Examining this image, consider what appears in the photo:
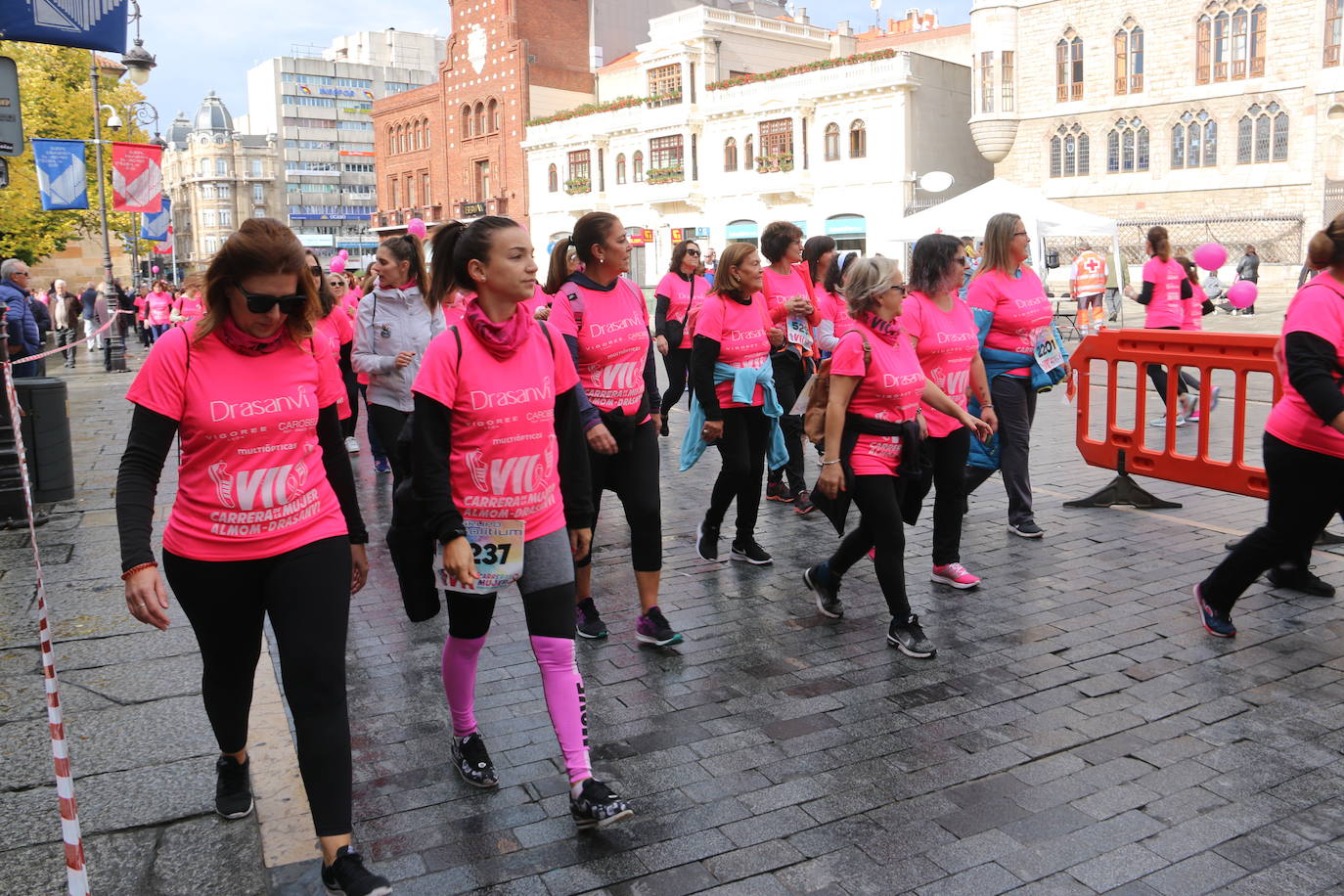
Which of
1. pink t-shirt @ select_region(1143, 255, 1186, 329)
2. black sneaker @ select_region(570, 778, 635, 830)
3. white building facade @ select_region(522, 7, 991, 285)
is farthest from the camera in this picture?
white building facade @ select_region(522, 7, 991, 285)

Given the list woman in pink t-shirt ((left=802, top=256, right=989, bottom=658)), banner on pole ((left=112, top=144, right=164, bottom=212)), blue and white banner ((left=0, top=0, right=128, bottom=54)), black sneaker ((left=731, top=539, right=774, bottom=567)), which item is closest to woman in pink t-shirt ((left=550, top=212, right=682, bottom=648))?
woman in pink t-shirt ((left=802, top=256, right=989, bottom=658))

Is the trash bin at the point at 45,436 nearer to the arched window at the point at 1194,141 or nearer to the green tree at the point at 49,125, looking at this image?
the green tree at the point at 49,125

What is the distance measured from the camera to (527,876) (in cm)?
315

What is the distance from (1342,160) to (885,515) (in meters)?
39.3

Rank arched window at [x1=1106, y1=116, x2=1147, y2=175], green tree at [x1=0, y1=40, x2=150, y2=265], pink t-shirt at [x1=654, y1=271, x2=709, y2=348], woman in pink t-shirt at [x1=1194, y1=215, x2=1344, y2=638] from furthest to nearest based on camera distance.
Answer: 1. arched window at [x1=1106, y1=116, x2=1147, y2=175]
2. green tree at [x1=0, y1=40, x2=150, y2=265]
3. pink t-shirt at [x1=654, y1=271, x2=709, y2=348]
4. woman in pink t-shirt at [x1=1194, y1=215, x2=1344, y2=638]

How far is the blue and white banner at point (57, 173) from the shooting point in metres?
14.5

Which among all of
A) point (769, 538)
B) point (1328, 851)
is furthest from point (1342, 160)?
point (1328, 851)

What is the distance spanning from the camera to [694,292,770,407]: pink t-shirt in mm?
6238

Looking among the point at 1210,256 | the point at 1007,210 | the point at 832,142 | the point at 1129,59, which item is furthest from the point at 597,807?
the point at 832,142

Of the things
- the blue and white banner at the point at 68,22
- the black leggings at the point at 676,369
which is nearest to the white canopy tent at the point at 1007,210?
the black leggings at the point at 676,369

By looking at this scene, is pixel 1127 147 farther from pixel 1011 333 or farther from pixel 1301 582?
pixel 1301 582

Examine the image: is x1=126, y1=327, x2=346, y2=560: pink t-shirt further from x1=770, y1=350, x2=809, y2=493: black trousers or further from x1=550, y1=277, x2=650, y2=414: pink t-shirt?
x1=770, y1=350, x2=809, y2=493: black trousers

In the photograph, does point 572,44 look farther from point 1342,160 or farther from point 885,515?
point 885,515

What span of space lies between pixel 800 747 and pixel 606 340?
2.03m
